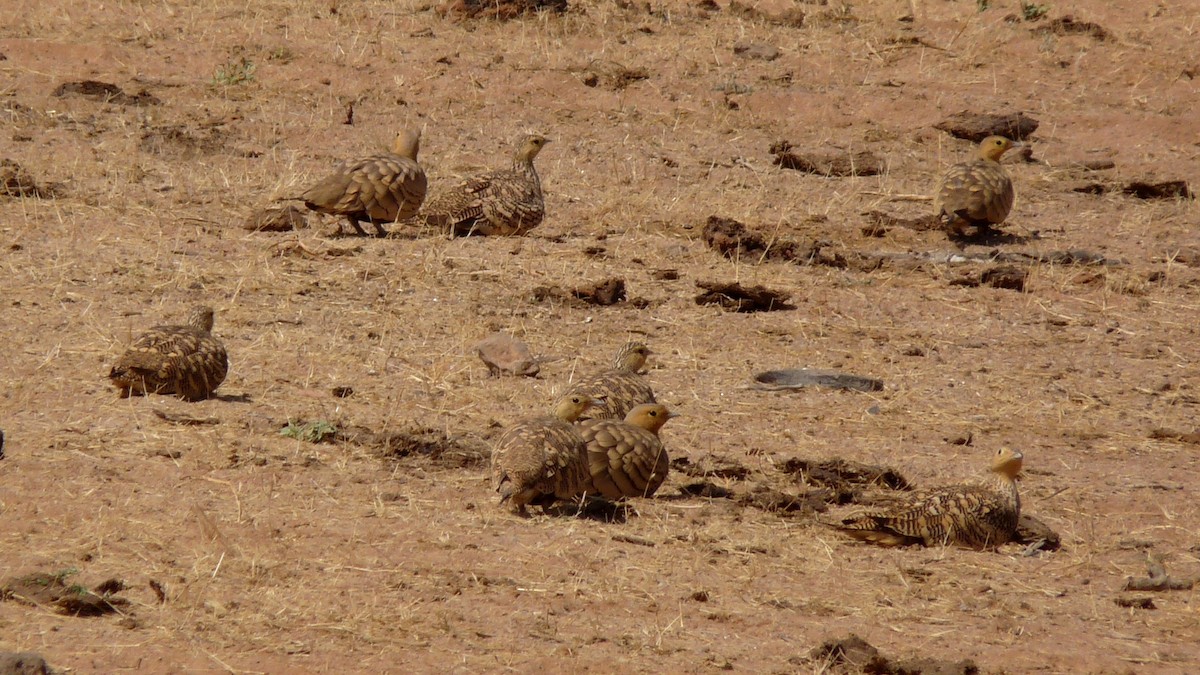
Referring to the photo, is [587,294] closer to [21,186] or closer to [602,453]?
[602,453]

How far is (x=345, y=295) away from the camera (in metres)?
9.91

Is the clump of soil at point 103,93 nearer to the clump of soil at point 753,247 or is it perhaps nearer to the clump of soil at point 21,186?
the clump of soil at point 21,186

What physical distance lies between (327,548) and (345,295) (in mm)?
4241

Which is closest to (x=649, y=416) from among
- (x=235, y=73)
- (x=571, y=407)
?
(x=571, y=407)

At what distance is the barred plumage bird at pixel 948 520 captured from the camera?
672 cm

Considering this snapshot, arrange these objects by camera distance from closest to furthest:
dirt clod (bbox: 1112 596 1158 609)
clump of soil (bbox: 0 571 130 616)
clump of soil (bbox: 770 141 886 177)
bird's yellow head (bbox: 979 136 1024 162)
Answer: clump of soil (bbox: 0 571 130 616), dirt clod (bbox: 1112 596 1158 609), bird's yellow head (bbox: 979 136 1024 162), clump of soil (bbox: 770 141 886 177)

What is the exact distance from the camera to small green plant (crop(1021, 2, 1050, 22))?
1794 cm

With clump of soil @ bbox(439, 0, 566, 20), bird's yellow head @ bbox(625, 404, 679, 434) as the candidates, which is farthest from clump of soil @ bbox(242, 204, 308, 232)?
clump of soil @ bbox(439, 0, 566, 20)

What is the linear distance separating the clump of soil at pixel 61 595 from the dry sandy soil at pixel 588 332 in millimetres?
56

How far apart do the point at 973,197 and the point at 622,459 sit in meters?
6.36

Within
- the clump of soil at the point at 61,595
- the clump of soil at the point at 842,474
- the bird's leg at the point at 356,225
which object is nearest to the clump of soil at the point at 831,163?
the bird's leg at the point at 356,225

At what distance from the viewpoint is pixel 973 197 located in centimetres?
1225

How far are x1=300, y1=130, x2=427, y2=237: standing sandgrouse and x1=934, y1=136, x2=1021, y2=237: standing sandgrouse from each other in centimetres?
408

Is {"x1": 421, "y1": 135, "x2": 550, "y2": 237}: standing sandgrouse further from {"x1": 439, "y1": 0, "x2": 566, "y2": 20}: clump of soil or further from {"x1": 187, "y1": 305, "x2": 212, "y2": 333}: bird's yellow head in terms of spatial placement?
{"x1": 439, "y1": 0, "x2": 566, "y2": 20}: clump of soil
